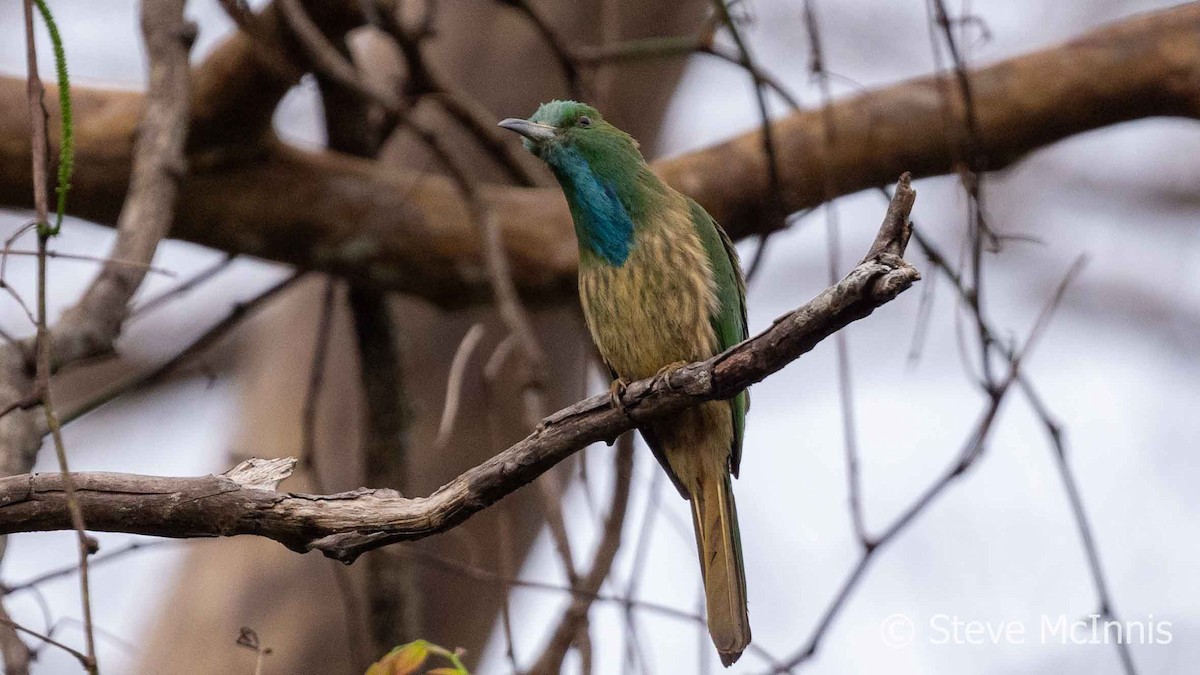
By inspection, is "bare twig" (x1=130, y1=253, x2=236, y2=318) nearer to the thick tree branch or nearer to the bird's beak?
the thick tree branch

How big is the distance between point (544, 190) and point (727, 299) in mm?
1500

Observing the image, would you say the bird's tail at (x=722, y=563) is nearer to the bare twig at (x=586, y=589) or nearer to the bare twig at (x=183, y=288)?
the bare twig at (x=586, y=589)

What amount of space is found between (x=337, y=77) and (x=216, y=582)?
293cm

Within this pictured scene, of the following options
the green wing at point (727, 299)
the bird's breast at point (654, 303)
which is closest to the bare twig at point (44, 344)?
the bird's breast at point (654, 303)

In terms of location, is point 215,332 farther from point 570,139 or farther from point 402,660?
point 402,660

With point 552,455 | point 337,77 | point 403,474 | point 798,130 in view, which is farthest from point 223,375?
point 552,455

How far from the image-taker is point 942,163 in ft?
14.4

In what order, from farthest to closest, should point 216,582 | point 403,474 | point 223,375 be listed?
point 223,375
point 216,582
point 403,474

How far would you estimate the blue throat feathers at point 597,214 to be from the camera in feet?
11.2

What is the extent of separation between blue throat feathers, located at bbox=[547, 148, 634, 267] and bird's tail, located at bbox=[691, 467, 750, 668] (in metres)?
0.67

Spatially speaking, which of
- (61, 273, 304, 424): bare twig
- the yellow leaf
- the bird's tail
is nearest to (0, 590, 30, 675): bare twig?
the yellow leaf

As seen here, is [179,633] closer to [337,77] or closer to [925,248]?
[337,77]

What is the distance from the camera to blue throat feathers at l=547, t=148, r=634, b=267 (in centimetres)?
340

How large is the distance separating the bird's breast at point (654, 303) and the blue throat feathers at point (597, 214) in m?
0.03
